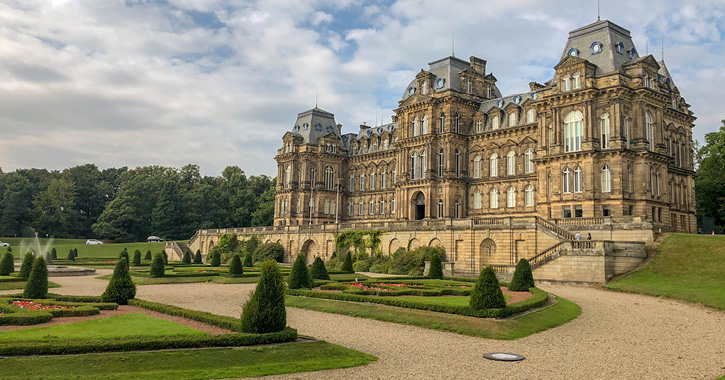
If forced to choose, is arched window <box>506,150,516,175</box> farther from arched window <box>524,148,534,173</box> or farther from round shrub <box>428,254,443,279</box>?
round shrub <box>428,254,443,279</box>

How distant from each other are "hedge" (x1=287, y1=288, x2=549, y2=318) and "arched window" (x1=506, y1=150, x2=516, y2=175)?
33336 millimetres

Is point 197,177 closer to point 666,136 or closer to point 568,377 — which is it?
point 666,136

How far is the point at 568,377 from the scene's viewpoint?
13398 mm

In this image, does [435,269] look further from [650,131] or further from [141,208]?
[141,208]

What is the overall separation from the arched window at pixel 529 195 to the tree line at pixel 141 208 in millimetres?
Answer: 49295

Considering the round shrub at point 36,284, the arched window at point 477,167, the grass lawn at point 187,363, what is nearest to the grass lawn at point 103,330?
the grass lawn at point 187,363

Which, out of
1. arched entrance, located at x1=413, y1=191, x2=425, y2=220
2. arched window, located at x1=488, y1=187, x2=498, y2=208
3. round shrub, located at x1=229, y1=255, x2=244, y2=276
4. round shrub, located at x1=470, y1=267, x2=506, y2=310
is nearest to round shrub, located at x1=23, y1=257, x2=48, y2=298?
round shrub, located at x1=229, y1=255, x2=244, y2=276

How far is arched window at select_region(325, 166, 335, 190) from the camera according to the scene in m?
80.1

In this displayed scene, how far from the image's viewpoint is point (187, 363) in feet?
42.7

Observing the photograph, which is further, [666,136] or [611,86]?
[666,136]

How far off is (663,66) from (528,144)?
16.4 metres

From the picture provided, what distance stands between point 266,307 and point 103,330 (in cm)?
524

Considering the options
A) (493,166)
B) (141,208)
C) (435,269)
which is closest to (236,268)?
(435,269)

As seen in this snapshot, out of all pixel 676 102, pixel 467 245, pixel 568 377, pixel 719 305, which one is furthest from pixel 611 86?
pixel 568 377
